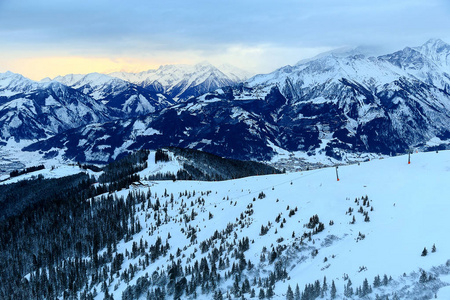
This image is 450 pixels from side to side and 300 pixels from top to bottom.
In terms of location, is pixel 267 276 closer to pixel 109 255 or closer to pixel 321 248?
pixel 321 248

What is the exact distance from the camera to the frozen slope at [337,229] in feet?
122

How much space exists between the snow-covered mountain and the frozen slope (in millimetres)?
162

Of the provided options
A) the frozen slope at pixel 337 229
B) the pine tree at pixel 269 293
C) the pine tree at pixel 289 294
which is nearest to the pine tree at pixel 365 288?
the frozen slope at pixel 337 229

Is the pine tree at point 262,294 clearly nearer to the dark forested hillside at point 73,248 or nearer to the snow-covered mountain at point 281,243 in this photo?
the snow-covered mountain at point 281,243

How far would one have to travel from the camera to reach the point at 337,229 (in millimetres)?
50188

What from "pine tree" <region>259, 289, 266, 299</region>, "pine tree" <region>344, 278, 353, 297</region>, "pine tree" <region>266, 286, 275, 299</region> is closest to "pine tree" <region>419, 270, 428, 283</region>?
"pine tree" <region>344, 278, 353, 297</region>

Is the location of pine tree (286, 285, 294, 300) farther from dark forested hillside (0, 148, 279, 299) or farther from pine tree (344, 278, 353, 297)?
dark forested hillside (0, 148, 279, 299)

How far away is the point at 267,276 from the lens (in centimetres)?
4694

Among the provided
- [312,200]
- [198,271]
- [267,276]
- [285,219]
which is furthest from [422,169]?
[198,271]

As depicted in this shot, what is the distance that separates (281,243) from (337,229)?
27.2 ft

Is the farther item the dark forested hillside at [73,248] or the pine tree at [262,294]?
the dark forested hillside at [73,248]

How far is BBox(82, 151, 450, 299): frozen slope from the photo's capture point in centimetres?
3706

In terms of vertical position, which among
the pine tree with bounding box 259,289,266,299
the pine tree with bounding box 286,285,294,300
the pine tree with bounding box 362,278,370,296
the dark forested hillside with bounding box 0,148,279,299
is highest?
the pine tree with bounding box 362,278,370,296

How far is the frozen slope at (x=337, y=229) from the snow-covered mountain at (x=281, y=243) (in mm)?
162
